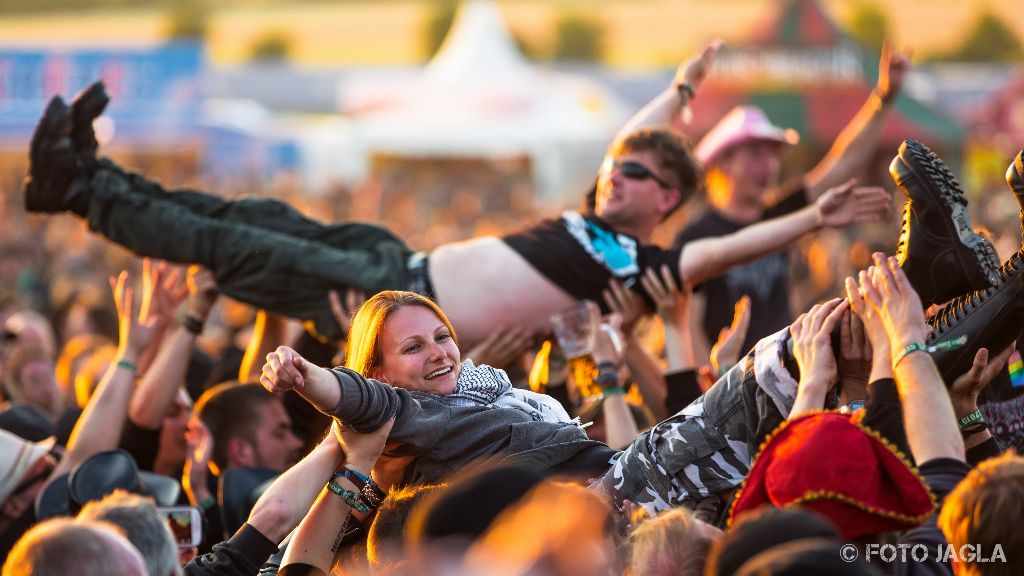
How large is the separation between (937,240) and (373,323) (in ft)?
4.89

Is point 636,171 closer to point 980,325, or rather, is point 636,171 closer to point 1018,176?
point 1018,176

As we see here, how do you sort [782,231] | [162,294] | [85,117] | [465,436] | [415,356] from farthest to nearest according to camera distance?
[85,117] → [162,294] → [782,231] → [415,356] → [465,436]

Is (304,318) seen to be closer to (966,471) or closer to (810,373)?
(810,373)

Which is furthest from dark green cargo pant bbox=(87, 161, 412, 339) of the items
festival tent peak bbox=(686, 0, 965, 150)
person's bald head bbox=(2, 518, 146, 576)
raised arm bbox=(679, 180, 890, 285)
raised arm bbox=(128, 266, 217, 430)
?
festival tent peak bbox=(686, 0, 965, 150)

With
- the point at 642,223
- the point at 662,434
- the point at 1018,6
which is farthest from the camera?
the point at 1018,6

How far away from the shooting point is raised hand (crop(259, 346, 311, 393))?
118 inches

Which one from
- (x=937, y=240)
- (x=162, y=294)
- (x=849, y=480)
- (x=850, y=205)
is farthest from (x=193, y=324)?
(x=849, y=480)

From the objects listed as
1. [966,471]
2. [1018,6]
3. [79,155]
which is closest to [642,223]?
[79,155]

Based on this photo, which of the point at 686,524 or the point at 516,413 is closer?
the point at 686,524

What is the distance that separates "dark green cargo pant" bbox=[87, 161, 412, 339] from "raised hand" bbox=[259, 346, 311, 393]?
2.30 meters

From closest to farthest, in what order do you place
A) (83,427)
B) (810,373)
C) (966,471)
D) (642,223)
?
(966,471) < (810,373) < (83,427) < (642,223)

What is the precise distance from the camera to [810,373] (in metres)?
3.28

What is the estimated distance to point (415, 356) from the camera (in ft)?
12.1

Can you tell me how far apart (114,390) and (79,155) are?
53.1 inches
